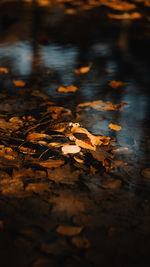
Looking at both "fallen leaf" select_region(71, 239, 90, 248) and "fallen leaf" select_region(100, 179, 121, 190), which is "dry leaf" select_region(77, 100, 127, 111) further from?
"fallen leaf" select_region(71, 239, 90, 248)

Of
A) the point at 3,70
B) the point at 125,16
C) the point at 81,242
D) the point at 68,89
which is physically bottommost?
the point at 81,242

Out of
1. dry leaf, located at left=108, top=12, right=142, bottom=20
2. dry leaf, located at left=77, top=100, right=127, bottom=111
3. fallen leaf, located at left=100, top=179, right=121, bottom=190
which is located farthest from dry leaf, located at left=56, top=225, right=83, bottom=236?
dry leaf, located at left=108, top=12, right=142, bottom=20

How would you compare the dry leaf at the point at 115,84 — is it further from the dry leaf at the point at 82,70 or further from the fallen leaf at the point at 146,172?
the fallen leaf at the point at 146,172

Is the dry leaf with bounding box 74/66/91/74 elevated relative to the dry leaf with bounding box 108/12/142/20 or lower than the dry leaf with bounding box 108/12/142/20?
lower

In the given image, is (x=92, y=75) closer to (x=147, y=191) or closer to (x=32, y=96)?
(x=32, y=96)

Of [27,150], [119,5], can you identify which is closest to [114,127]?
[27,150]

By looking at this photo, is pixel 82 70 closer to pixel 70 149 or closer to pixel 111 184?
pixel 70 149
